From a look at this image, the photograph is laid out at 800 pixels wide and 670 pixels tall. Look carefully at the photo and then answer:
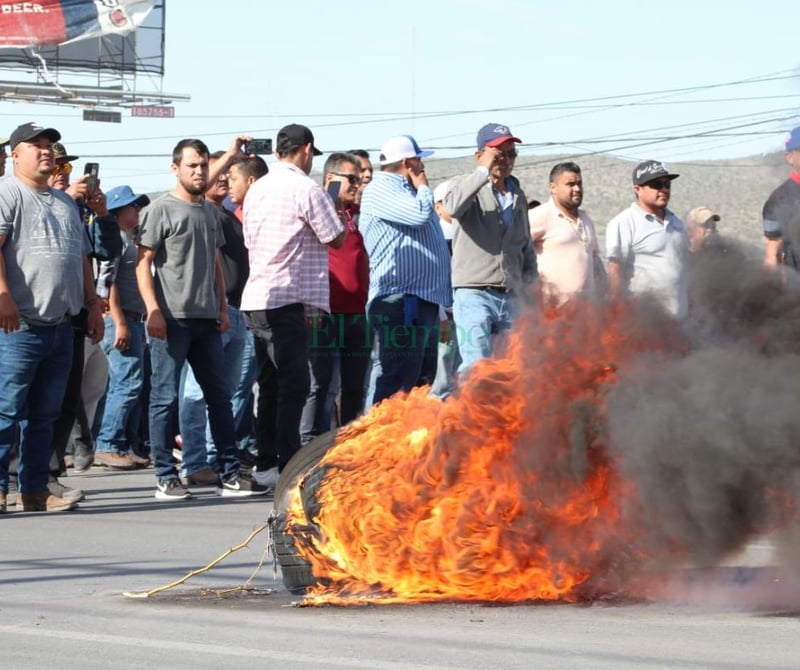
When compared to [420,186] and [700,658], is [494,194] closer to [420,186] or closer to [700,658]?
[420,186]

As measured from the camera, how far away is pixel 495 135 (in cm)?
1091

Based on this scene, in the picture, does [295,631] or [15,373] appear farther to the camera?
[15,373]

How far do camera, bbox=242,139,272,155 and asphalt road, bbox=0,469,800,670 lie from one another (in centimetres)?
458

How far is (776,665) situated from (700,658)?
0.26 meters

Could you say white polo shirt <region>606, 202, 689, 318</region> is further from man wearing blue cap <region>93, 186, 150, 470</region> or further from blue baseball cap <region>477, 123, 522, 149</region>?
man wearing blue cap <region>93, 186, 150, 470</region>

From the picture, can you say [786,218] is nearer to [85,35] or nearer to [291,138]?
[291,138]

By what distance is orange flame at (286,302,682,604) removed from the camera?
21.3 feet

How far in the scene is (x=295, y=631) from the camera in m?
6.00

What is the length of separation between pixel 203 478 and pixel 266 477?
1023 mm

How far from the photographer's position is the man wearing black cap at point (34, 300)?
10.1 meters

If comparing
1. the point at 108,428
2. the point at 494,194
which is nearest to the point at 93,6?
the point at 108,428

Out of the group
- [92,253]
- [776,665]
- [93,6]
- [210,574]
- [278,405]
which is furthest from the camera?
[93,6]

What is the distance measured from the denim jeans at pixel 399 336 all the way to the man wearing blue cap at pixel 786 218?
12.4 ft

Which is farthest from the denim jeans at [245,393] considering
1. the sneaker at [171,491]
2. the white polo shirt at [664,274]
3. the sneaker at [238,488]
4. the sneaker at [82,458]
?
the white polo shirt at [664,274]
